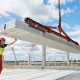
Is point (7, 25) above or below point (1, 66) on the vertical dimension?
above

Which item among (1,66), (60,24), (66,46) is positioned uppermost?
(60,24)

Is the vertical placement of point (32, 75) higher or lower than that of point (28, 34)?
lower

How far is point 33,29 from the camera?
992 centimetres

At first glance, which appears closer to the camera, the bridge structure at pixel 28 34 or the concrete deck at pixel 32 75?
the bridge structure at pixel 28 34

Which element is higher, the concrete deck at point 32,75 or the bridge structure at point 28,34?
the bridge structure at point 28,34

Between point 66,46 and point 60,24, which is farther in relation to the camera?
point 66,46

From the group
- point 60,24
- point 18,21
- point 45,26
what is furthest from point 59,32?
point 18,21

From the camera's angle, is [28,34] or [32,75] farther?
[32,75]

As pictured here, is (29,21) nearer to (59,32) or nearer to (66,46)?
(59,32)

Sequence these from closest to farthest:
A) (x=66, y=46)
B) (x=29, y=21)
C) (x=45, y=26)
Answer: (x=29, y=21), (x=45, y=26), (x=66, y=46)

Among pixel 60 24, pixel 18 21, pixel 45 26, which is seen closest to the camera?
pixel 18 21

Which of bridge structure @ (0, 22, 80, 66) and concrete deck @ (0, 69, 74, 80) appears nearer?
bridge structure @ (0, 22, 80, 66)

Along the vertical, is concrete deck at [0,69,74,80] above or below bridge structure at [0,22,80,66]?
below

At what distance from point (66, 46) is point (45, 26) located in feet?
7.67
